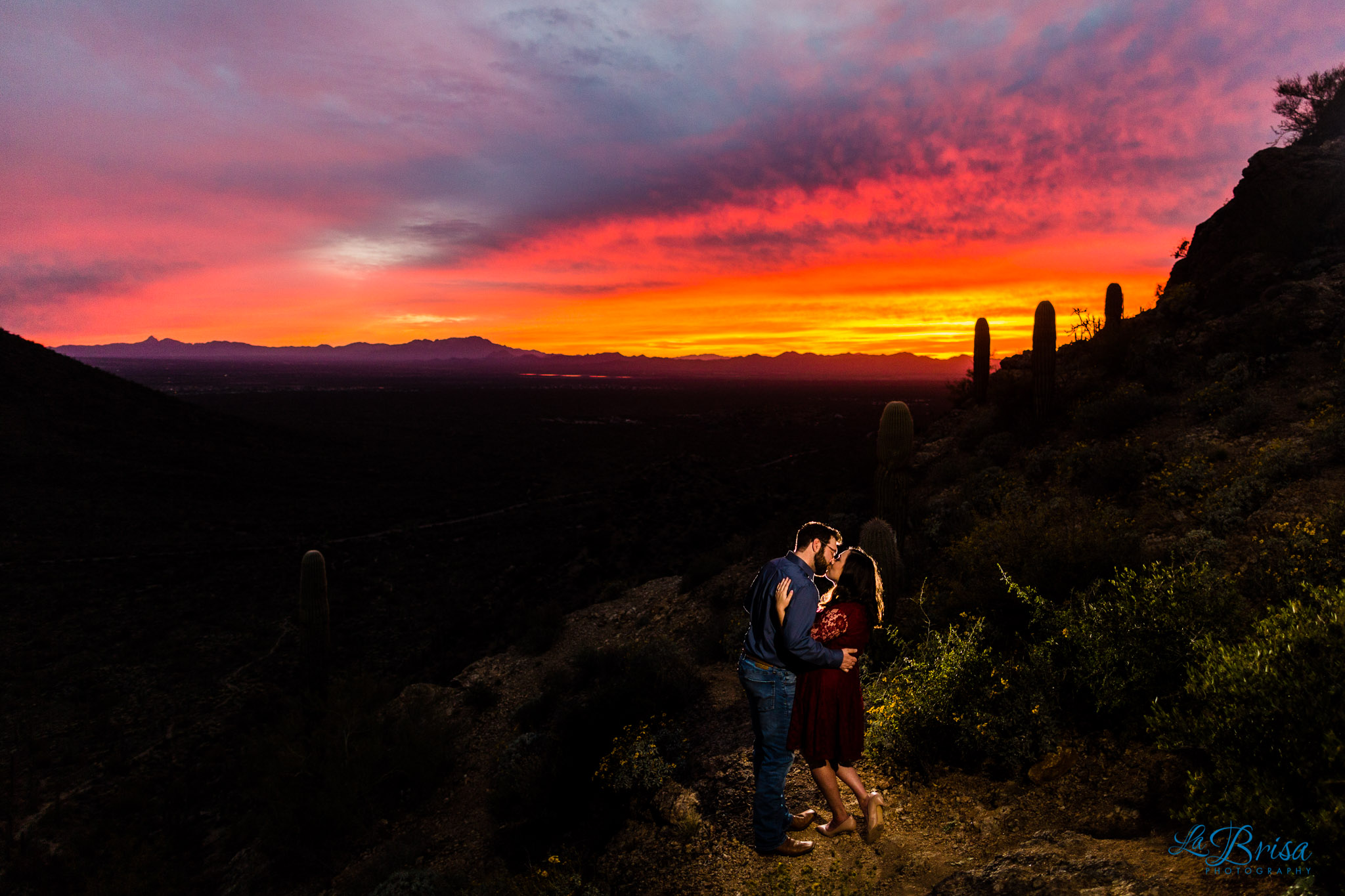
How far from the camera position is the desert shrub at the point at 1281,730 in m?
2.58

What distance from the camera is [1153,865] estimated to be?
303 centimetres

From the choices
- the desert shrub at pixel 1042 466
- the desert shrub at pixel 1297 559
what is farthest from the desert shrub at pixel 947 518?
the desert shrub at pixel 1297 559

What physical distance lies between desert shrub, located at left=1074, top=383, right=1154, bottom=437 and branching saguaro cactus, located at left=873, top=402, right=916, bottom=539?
573 centimetres

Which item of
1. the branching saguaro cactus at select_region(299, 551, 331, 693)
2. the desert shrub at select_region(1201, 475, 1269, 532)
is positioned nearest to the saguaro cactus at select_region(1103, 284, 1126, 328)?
the desert shrub at select_region(1201, 475, 1269, 532)

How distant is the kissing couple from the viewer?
3.63m

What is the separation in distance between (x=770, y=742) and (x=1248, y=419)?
10.7 metres

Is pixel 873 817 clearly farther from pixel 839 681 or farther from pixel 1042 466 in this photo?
pixel 1042 466

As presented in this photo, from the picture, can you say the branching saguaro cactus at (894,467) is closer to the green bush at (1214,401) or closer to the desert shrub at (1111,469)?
the desert shrub at (1111,469)

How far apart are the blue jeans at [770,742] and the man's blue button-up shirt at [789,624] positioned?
4.6 inches

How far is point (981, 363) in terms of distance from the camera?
18188 mm

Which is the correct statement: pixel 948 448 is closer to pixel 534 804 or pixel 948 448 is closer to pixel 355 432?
pixel 534 804

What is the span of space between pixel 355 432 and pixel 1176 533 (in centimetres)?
5433

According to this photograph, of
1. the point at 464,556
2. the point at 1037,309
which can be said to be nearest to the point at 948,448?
the point at 1037,309

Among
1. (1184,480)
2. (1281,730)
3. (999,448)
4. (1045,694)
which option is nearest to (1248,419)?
(1184,480)
